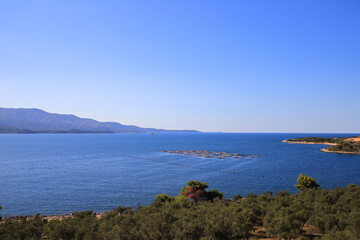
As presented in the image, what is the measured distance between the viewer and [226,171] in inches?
3642

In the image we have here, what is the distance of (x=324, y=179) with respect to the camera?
75.4 meters

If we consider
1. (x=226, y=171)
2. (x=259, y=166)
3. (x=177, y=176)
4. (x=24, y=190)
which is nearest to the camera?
(x=24, y=190)

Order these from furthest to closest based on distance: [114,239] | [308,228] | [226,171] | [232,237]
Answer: [226,171]
[308,228]
[232,237]
[114,239]

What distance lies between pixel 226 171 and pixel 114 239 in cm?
7698

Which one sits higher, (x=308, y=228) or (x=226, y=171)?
(x=308, y=228)

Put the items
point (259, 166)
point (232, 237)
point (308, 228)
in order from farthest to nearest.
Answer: point (259, 166)
point (308, 228)
point (232, 237)

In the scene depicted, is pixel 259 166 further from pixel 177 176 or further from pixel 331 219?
pixel 331 219

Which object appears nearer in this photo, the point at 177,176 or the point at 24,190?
the point at 24,190

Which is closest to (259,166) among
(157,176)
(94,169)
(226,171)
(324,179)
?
(226,171)

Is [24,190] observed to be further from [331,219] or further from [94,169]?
[331,219]

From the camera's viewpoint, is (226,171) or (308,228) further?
(226,171)

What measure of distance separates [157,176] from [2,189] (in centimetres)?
4609

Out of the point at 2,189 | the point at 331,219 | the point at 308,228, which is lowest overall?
the point at 2,189

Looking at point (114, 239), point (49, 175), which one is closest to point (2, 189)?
point (49, 175)
